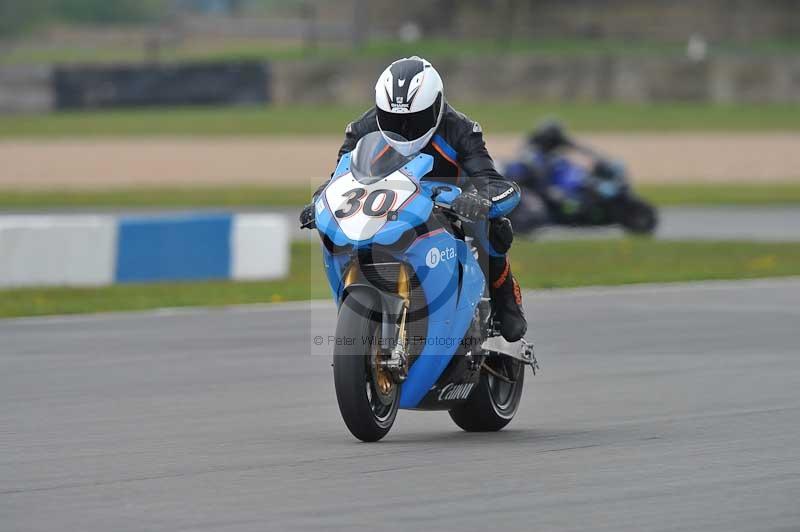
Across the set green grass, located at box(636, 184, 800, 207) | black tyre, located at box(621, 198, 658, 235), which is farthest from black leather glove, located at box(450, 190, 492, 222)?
green grass, located at box(636, 184, 800, 207)

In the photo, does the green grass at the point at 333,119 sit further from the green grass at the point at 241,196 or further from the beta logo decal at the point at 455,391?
the beta logo decal at the point at 455,391

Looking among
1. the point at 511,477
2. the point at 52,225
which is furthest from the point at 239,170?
the point at 511,477

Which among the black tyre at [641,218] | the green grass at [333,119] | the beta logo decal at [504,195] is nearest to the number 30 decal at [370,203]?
the beta logo decal at [504,195]

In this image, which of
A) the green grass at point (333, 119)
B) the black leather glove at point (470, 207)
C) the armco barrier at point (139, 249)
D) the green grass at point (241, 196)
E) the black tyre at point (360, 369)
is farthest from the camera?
the green grass at point (333, 119)

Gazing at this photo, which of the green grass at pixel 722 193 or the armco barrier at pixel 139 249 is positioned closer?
the armco barrier at pixel 139 249

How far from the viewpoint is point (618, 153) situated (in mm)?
34406

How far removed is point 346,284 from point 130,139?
32.6m

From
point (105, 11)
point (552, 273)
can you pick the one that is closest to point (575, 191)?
point (552, 273)

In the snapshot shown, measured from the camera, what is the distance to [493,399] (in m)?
7.80

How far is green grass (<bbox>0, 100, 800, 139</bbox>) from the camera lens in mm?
40781

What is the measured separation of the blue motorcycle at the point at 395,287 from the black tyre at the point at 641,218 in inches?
546

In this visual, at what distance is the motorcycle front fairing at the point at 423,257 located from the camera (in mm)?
6848

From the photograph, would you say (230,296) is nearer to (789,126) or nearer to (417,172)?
(417,172)

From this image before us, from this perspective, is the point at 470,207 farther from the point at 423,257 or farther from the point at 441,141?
the point at 441,141
